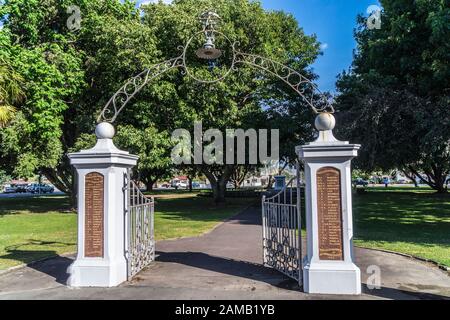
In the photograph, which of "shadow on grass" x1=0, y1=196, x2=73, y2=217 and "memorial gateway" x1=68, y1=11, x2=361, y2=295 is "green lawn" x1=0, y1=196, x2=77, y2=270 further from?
"shadow on grass" x1=0, y1=196, x2=73, y2=217

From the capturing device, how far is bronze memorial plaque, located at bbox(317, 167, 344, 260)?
694 cm

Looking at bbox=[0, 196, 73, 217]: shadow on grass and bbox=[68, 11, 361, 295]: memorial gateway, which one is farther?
bbox=[0, 196, 73, 217]: shadow on grass

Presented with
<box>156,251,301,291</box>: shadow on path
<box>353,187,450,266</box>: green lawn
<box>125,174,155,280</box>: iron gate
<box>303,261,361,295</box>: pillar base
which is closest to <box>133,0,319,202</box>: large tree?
<box>353,187,450,266</box>: green lawn

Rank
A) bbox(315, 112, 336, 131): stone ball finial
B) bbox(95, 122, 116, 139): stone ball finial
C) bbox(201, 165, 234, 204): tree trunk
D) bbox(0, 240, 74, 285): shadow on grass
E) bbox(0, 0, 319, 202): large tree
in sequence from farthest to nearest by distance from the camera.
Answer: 1. bbox(201, 165, 234, 204): tree trunk
2. bbox(0, 0, 319, 202): large tree
3. bbox(0, 240, 74, 285): shadow on grass
4. bbox(95, 122, 116, 139): stone ball finial
5. bbox(315, 112, 336, 131): stone ball finial

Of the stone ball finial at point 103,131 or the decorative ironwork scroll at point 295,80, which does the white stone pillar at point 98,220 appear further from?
the decorative ironwork scroll at point 295,80

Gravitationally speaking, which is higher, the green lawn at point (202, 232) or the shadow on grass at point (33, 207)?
the shadow on grass at point (33, 207)

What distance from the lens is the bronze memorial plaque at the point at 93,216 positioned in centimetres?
756

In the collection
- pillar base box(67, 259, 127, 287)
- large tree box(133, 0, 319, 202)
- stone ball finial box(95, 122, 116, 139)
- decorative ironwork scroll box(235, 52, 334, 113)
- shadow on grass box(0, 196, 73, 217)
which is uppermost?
large tree box(133, 0, 319, 202)

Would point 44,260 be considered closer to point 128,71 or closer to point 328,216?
point 328,216

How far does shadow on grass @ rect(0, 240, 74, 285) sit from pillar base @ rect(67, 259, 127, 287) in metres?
0.39

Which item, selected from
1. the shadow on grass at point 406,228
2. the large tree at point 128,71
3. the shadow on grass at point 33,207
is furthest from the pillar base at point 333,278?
the shadow on grass at point 33,207

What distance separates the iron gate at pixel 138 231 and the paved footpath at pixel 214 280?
26 centimetres

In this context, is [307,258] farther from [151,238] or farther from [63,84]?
[63,84]

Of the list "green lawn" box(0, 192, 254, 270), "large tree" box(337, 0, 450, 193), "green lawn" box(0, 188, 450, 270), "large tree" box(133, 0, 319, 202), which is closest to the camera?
"green lawn" box(0, 188, 450, 270)
